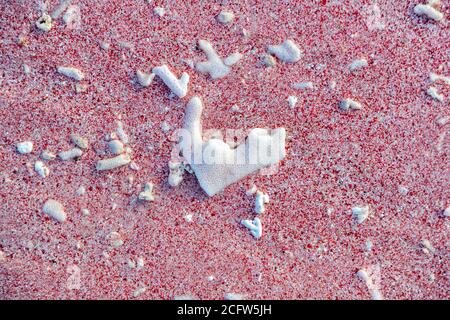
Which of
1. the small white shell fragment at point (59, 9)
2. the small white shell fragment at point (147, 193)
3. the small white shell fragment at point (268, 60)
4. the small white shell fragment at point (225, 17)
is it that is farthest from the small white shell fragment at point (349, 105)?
the small white shell fragment at point (59, 9)

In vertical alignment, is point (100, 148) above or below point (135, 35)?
below

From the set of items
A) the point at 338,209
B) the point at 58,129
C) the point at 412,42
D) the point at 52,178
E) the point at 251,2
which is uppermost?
the point at 251,2

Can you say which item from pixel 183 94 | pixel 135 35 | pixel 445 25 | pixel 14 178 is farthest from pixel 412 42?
pixel 14 178

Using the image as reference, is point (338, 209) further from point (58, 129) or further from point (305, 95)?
point (58, 129)

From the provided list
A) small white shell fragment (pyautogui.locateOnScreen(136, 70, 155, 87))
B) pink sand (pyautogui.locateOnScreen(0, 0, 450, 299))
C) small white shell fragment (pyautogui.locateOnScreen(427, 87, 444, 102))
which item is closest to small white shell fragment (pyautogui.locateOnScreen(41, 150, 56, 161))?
pink sand (pyautogui.locateOnScreen(0, 0, 450, 299))

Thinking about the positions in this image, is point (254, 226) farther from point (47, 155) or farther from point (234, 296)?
point (47, 155)

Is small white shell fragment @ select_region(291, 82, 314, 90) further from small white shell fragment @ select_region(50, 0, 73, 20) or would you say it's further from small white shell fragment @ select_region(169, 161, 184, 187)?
small white shell fragment @ select_region(50, 0, 73, 20)

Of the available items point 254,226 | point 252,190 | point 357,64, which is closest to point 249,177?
point 252,190
